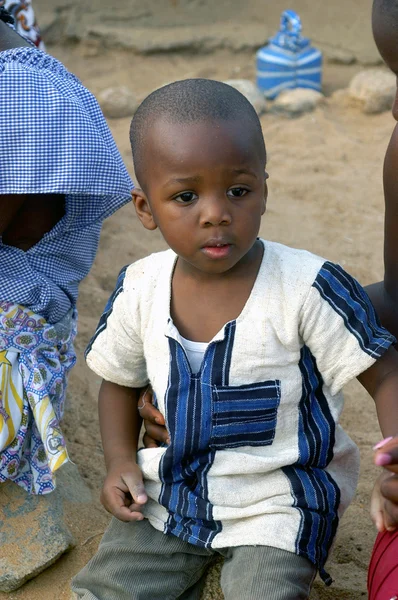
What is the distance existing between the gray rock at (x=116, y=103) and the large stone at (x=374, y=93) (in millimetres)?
1680

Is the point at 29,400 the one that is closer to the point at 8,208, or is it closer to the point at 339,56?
the point at 8,208

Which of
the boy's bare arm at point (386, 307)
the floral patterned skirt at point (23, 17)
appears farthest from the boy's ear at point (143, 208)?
the floral patterned skirt at point (23, 17)

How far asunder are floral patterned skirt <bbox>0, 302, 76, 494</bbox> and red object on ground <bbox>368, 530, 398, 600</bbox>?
91cm

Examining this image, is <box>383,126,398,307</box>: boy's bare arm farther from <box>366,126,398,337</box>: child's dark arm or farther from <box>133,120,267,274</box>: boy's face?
<box>133,120,267,274</box>: boy's face

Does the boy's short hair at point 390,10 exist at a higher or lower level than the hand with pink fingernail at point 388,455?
higher

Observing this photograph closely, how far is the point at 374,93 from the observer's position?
6.33 m

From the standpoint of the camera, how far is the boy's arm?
6.86ft

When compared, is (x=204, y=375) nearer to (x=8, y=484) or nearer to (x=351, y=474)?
(x=351, y=474)

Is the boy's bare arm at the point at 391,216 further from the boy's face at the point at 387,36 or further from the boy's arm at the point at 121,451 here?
the boy's arm at the point at 121,451

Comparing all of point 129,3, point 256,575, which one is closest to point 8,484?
point 256,575

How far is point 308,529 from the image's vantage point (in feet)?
6.45

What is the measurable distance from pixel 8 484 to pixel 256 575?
100 cm

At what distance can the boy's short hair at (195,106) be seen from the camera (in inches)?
73.7

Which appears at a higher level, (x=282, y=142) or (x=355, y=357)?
(x=355, y=357)
